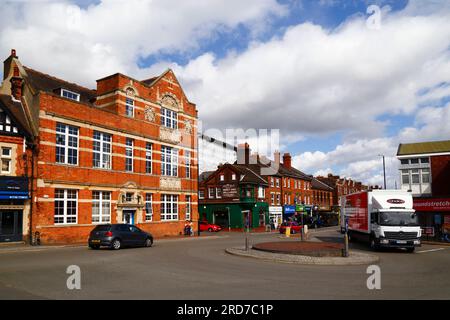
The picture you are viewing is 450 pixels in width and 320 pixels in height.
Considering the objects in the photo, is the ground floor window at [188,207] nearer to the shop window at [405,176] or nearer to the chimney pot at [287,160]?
the shop window at [405,176]

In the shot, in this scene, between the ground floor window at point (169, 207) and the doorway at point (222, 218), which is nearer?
the ground floor window at point (169, 207)

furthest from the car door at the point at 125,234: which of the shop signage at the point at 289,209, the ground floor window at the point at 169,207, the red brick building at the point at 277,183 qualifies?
the shop signage at the point at 289,209

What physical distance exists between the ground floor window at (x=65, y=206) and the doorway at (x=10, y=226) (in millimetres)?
2412

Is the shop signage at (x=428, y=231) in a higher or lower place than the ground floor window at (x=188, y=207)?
lower

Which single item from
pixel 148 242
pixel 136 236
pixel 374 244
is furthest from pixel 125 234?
pixel 374 244

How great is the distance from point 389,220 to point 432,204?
43.6ft

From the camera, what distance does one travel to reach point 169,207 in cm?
3894

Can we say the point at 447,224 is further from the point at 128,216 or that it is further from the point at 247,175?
the point at 247,175

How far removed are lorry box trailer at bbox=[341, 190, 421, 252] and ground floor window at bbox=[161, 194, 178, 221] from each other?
63.6 feet

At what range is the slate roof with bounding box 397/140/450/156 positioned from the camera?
131 feet

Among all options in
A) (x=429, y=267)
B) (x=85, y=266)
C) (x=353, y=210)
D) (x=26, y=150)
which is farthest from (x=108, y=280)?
(x=353, y=210)

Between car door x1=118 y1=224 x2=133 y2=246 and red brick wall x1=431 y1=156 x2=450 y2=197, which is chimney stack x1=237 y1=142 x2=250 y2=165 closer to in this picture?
red brick wall x1=431 y1=156 x2=450 y2=197

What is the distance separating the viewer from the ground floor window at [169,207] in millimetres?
38031

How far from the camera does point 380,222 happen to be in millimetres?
21906
